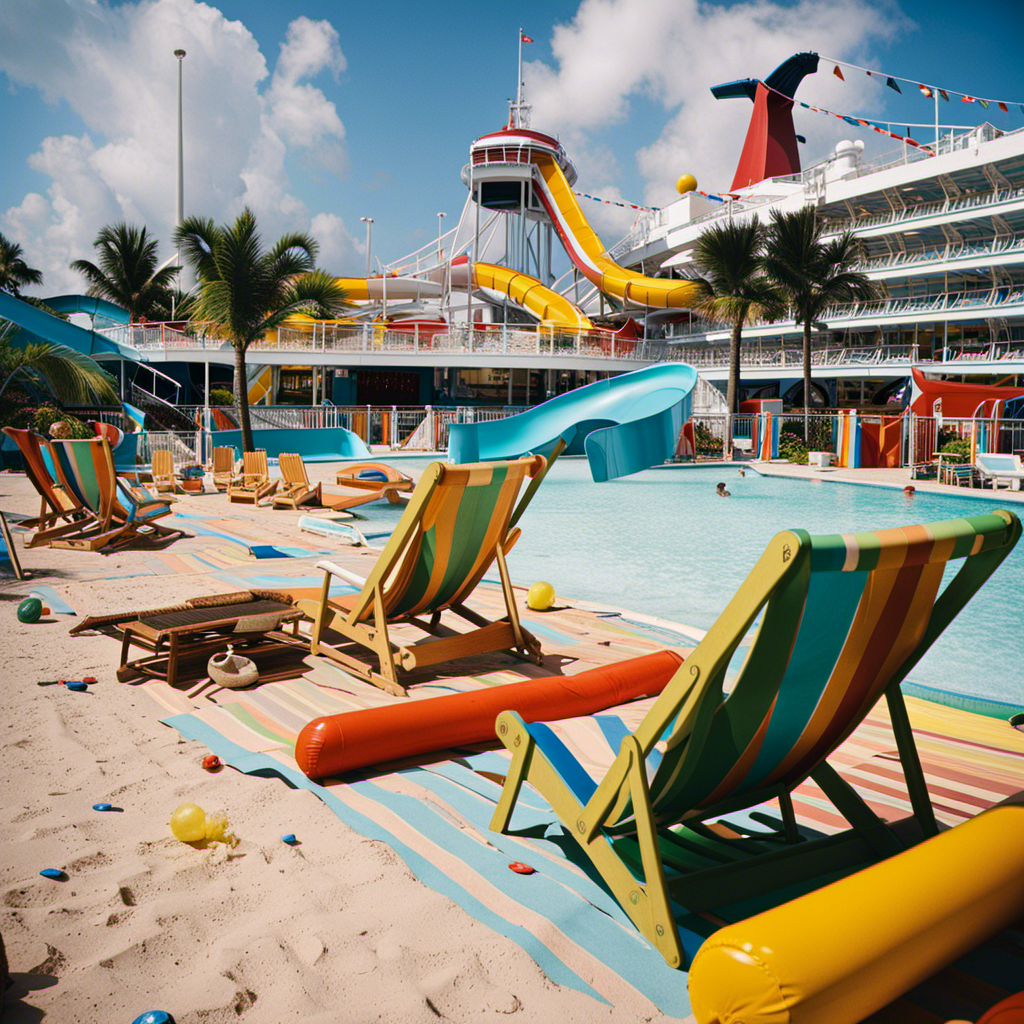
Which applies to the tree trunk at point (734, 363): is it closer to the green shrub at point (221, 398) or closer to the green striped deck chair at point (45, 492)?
the green shrub at point (221, 398)

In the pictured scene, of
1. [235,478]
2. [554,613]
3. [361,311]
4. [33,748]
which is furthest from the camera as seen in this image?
[361,311]

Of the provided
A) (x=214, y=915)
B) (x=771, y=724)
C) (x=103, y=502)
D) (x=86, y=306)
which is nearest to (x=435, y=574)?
(x=214, y=915)

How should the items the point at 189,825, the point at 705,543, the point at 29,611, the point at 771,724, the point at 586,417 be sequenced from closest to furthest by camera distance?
the point at 771,724 < the point at 189,825 < the point at 29,611 < the point at 705,543 < the point at 586,417

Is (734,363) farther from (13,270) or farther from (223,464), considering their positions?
(13,270)

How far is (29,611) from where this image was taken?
522 centimetres

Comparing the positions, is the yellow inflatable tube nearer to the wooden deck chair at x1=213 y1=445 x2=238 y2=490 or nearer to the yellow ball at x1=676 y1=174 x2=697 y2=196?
the wooden deck chair at x1=213 y1=445 x2=238 y2=490

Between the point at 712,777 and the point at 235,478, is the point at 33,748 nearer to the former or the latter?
the point at 712,777

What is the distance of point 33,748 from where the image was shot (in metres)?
3.28

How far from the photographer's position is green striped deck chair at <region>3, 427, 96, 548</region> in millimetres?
8398

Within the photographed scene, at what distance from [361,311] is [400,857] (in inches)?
1509

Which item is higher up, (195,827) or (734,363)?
(734,363)

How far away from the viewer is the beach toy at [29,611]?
17.1ft

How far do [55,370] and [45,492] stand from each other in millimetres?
10025

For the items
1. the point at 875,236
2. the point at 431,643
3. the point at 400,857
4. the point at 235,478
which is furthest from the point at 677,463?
the point at 400,857
